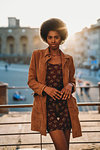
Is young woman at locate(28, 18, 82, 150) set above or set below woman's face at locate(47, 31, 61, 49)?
below

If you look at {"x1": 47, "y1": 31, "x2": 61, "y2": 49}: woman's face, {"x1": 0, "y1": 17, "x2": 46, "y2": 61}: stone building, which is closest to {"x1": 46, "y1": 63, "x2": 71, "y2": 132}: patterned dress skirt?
{"x1": 47, "y1": 31, "x2": 61, "y2": 49}: woman's face

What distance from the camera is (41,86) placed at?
6.18 ft

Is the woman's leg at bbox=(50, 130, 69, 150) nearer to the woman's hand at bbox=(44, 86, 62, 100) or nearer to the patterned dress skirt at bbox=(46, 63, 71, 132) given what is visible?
the patterned dress skirt at bbox=(46, 63, 71, 132)

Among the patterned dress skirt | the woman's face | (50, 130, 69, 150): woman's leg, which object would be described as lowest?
(50, 130, 69, 150): woman's leg

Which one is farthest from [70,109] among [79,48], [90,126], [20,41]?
[79,48]

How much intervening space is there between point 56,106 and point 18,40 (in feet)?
196

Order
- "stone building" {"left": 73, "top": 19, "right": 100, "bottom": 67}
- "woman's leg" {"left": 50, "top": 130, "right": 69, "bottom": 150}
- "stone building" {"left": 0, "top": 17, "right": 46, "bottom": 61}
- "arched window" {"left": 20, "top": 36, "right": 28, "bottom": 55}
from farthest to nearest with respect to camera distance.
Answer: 1. "arched window" {"left": 20, "top": 36, "right": 28, "bottom": 55}
2. "stone building" {"left": 0, "top": 17, "right": 46, "bottom": 61}
3. "stone building" {"left": 73, "top": 19, "right": 100, "bottom": 67}
4. "woman's leg" {"left": 50, "top": 130, "right": 69, "bottom": 150}

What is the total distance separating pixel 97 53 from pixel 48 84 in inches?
1984

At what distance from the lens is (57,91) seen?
1858mm

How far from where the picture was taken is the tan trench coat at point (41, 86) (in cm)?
190

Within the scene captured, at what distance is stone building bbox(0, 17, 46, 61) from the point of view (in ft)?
192

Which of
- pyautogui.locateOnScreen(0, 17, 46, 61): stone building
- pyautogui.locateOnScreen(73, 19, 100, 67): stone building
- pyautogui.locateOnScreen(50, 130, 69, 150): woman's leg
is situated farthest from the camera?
pyautogui.locateOnScreen(0, 17, 46, 61): stone building

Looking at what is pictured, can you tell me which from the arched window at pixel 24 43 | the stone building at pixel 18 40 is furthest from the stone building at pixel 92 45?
the arched window at pixel 24 43

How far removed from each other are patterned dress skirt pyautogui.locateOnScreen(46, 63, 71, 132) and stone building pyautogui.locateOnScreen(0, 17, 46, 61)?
56019mm
